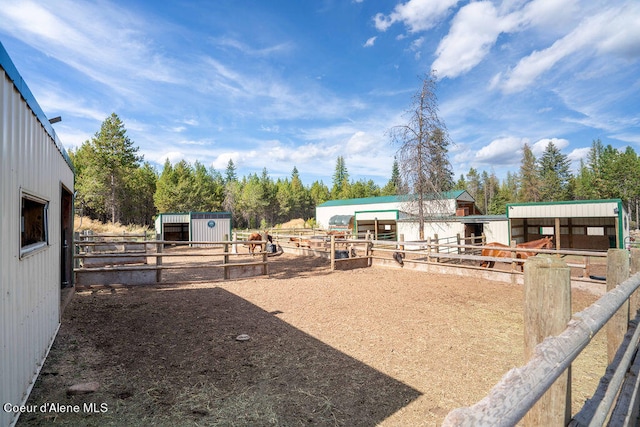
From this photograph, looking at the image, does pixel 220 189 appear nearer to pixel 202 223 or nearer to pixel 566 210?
pixel 202 223

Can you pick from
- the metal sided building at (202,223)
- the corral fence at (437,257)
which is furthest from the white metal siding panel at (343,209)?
the corral fence at (437,257)

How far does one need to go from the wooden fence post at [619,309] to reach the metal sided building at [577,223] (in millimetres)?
→ 16424

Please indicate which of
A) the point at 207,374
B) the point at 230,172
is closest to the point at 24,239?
the point at 207,374

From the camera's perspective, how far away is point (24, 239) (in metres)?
3.88

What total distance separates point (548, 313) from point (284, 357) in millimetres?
Answer: 3939

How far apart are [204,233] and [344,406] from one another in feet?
78.1

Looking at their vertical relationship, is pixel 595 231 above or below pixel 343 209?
below

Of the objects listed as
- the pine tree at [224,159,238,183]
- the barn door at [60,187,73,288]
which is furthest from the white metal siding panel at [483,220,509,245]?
the pine tree at [224,159,238,183]

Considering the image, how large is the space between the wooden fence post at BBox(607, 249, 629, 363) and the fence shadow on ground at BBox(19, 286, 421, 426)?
196 centimetres

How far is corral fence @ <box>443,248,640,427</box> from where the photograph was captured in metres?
0.95

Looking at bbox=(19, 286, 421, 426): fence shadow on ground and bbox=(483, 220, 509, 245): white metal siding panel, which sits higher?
bbox=(483, 220, 509, 245): white metal siding panel

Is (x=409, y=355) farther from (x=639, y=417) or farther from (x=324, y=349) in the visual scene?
(x=639, y=417)

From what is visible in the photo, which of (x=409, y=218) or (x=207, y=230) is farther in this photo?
(x=207, y=230)

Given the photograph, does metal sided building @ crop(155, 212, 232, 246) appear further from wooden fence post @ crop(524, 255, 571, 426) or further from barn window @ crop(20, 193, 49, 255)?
wooden fence post @ crop(524, 255, 571, 426)
